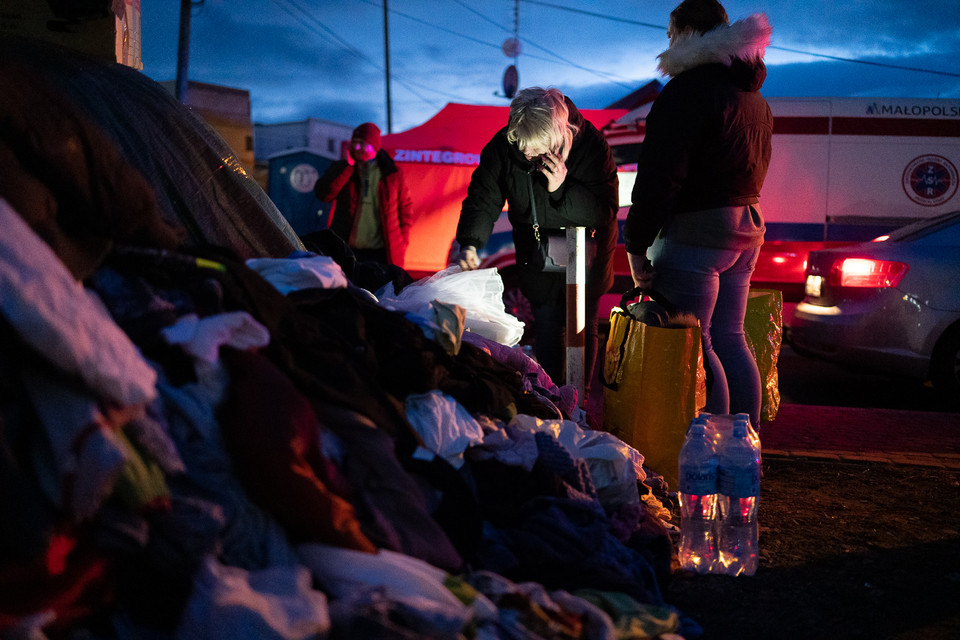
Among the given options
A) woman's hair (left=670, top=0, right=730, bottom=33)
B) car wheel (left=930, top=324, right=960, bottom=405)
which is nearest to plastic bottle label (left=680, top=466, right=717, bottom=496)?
woman's hair (left=670, top=0, right=730, bottom=33)

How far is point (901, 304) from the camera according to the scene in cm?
600

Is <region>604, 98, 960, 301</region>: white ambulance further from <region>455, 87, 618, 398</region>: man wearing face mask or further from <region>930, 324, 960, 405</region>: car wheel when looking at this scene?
<region>455, 87, 618, 398</region>: man wearing face mask

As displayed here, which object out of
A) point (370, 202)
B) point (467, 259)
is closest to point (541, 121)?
point (467, 259)

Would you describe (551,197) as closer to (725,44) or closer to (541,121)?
(541,121)

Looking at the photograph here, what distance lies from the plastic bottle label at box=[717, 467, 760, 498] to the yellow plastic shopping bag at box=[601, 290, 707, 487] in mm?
670

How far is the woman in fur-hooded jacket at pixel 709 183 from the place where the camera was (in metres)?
3.57

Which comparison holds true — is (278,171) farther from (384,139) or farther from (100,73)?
(100,73)

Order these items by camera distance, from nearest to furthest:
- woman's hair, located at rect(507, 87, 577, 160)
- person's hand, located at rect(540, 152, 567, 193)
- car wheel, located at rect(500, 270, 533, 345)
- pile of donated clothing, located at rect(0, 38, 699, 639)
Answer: pile of donated clothing, located at rect(0, 38, 699, 639) → woman's hair, located at rect(507, 87, 577, 160) → person's hand, located at rect(540, 152, 567, 193) → car wheel, located at rect(500, 270, 533, 345)

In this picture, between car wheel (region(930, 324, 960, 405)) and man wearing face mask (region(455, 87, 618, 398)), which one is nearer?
man wearing face mask (region(455, 87, 618, 398))

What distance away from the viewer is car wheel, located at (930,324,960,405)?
6.04m

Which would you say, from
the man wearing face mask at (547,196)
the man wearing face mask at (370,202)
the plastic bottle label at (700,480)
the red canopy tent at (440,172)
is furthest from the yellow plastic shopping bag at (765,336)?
the red canopy tent at (440,172)

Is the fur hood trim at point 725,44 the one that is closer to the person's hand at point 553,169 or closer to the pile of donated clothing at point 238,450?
the person's hand at point 553,169

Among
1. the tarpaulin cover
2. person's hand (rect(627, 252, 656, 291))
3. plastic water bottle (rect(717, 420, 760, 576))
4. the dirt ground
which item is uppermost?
the tarpaulin cover

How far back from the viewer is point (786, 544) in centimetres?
314
